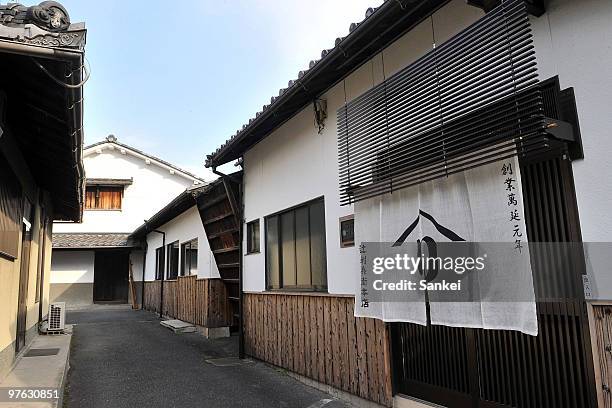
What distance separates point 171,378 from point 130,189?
19490 millimetres

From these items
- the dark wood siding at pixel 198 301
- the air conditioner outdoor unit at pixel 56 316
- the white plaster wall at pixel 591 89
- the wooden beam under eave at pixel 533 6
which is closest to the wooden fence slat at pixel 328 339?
the white plaster wall at pixel 591 89

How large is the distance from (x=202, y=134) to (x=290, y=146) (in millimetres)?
9010

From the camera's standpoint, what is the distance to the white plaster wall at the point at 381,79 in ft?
10.3

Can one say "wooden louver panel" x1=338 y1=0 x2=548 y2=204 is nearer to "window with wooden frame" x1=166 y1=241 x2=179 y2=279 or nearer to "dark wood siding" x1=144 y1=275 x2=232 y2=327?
"dark wood siding" x1=144 y1=275 x2=232 y2=327

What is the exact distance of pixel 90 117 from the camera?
457cm

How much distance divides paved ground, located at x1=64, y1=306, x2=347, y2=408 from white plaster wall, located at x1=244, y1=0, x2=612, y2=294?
1649mm

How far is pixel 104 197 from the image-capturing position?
24.4 meters

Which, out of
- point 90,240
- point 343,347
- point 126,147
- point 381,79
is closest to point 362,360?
point 343,347

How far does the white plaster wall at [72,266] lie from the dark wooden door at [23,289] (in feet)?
50.3

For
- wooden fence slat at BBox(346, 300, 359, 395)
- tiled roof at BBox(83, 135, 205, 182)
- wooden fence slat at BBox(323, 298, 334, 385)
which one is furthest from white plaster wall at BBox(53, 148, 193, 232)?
wooden fence slat at BBox(346, 300, 359, 395)

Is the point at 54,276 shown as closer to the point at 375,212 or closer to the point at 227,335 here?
the point at 227,335

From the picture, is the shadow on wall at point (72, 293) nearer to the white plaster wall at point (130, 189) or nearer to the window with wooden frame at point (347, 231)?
the white plaster wall at point (130, 189)

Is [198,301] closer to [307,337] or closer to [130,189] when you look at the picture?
[307,337]

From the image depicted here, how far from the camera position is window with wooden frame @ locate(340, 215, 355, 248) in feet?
18.5
